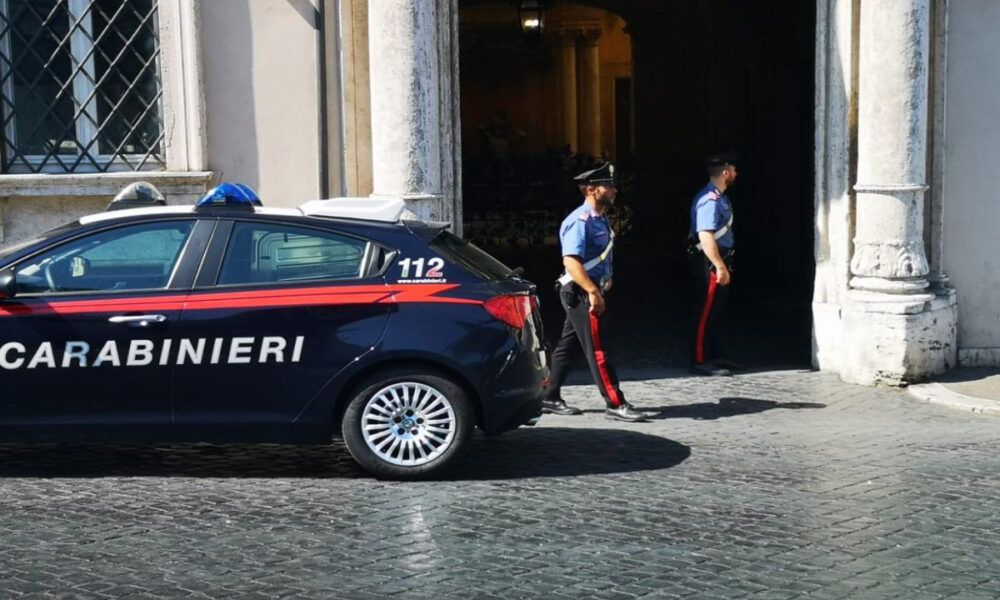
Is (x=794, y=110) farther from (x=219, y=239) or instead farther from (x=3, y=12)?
(x=219, y=239)

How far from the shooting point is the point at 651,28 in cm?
2470

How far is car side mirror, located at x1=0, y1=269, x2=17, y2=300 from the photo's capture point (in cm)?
771

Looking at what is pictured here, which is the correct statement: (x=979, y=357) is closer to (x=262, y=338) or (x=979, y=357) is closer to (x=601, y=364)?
(x=601, y=364)

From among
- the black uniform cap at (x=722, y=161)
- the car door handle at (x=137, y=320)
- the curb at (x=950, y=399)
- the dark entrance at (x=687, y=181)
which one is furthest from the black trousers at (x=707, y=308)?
the car door handle at (x=137, y=320)

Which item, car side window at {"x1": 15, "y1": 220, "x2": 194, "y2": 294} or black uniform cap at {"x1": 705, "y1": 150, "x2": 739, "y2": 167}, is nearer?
car side window at {"x1": 15, "y1": 220, "x2": 194, "y2": 294}

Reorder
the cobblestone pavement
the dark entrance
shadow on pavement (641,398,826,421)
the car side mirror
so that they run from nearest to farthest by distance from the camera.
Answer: the cobblestone pavement < the car side mirror < shadow on pavement (641,398,826,421) < the dark entrance

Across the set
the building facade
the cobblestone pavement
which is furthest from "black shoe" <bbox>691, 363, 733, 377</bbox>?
the cobblestone pavement

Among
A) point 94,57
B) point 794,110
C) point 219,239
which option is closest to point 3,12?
point 94,57

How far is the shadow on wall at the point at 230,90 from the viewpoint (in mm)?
11344

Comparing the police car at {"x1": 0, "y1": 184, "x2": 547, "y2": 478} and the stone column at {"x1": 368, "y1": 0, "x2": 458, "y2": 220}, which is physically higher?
the stone column at {"x1": 368, "y1": 0, "x2": 458, "y2": 220}

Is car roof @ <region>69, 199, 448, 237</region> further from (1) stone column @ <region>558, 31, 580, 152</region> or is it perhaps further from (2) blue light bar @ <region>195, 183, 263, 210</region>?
(1) stone column @ <region>558, 31, 580, 152</region>

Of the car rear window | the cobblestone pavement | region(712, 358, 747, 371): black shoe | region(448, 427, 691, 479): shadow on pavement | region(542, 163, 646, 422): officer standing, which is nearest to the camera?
the cobblestone pavement

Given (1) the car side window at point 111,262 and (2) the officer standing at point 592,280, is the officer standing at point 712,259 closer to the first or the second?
(2) the officer standing at point 592,280

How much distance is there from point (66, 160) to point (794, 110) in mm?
9201
